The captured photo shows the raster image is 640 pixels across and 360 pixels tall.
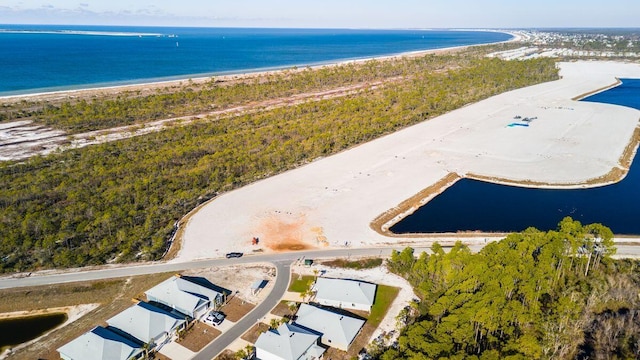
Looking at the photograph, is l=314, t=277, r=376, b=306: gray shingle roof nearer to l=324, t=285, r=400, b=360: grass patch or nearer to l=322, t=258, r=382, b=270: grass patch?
l=324, t=285, r=400, b=360: grass patch

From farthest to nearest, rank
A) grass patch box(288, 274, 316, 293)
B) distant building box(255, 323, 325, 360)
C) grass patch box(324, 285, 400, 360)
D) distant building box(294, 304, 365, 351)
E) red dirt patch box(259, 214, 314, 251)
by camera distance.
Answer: red dirt patch box(259, 214, 314, 251)
grass patch box(288, 274, 316, 293)
distant building box(294, 304, 365, 351)
grass patch box(324, 285, 400, 360)
distant building box(255, 323, 325, 360)

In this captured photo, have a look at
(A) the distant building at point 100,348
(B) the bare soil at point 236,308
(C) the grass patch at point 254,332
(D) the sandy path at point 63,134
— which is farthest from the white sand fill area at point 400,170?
(D) the sandy path at point 63,134

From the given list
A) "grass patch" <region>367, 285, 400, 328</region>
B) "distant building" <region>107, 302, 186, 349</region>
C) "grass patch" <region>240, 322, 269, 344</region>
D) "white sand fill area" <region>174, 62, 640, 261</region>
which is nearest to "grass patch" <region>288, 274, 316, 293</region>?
"grass patch" <region>240, 322, 269, 344</region>

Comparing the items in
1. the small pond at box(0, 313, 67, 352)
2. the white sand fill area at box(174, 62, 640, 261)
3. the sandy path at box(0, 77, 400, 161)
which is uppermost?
the sandy path at box(0, 77, 400, 161)

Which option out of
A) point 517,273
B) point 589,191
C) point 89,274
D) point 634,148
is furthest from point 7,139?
point 634,148

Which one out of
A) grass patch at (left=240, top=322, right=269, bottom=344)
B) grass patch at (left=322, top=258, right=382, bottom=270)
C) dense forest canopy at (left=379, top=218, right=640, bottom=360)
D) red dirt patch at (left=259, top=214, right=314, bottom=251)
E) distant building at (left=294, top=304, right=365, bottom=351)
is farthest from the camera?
red dirt patch at (left=259, top=214, right=314, bottom=251)

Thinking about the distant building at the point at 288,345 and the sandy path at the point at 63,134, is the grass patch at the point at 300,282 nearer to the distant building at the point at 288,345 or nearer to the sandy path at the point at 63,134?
the distant building at the point at 288,345

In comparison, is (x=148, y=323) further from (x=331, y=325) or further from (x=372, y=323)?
(x=372, y=323)
